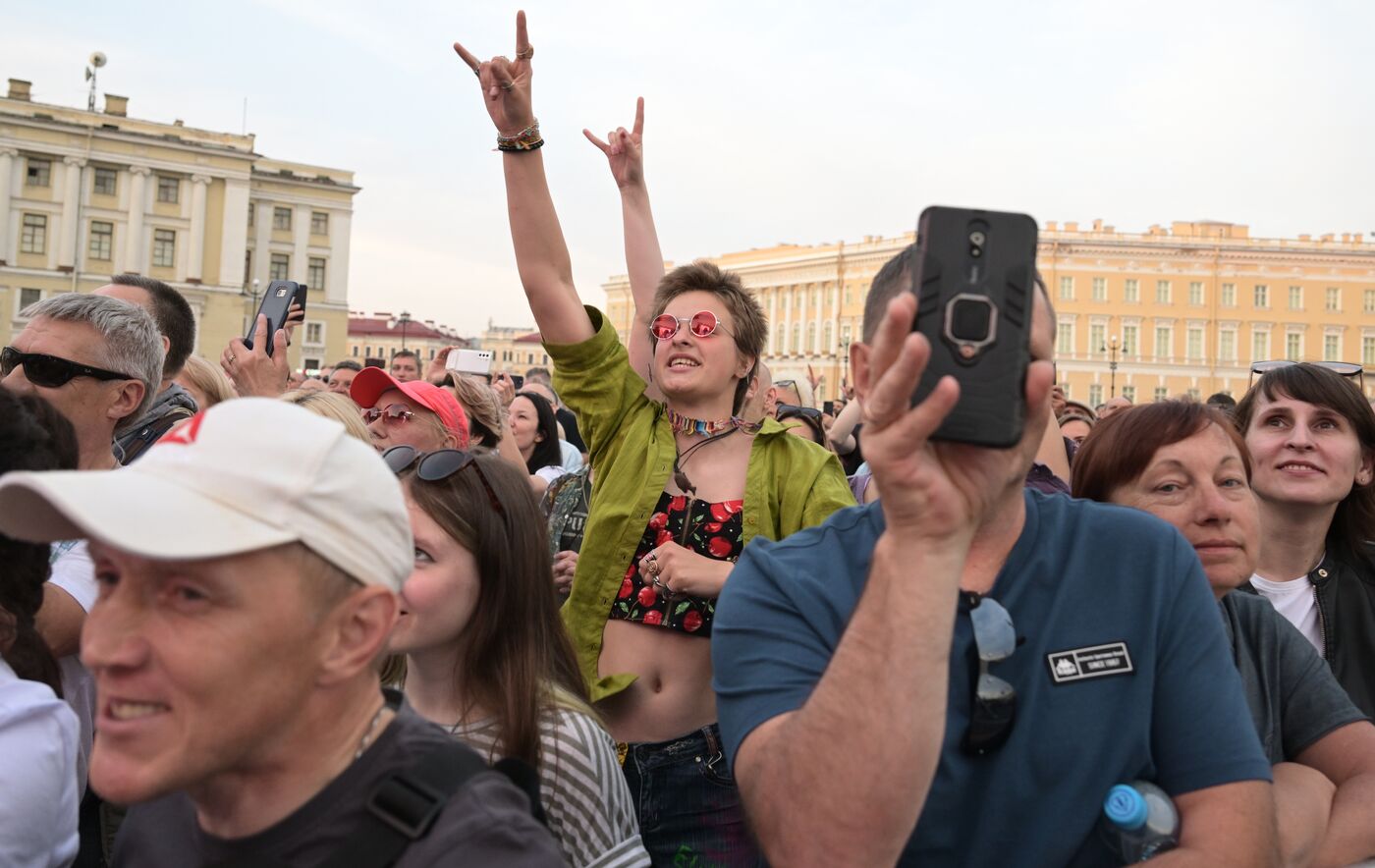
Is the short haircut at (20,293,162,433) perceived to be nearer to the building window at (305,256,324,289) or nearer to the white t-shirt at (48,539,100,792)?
the white t-shirt at (48,539,100,792)

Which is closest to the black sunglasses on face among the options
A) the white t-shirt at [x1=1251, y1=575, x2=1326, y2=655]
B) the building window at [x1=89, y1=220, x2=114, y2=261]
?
the white t-shirt at [x1=1251, y1=575, x2=1326, y2=655]

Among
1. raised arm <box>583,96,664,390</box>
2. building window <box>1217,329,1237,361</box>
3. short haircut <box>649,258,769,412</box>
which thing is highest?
building window <box>1217,329,1237,361</box>

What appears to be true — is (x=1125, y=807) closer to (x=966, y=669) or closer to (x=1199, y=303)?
(x=966, y=669)

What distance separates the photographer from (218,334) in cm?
6706

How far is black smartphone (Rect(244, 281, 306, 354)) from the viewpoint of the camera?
185 inches

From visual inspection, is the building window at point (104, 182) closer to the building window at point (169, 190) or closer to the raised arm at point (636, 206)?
the building window at point (169, 190)

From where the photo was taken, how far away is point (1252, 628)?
2.43 metres

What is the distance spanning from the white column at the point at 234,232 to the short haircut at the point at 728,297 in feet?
231

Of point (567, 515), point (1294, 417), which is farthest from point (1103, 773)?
point (567, 515)

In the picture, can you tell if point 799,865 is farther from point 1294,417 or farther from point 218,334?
point 218,334

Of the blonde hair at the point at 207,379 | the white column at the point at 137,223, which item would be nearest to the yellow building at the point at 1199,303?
the white column at the point at 137,223

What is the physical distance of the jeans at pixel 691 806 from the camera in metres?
2.78

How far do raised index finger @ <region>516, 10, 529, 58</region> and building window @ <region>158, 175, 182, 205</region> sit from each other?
237 feet

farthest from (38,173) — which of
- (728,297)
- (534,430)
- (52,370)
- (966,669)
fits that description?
(966,669)
